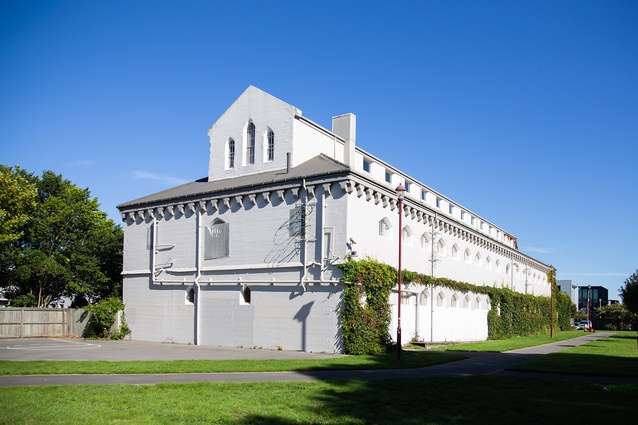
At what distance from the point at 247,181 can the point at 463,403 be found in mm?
20369

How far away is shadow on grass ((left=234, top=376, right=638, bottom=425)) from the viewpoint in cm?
1020

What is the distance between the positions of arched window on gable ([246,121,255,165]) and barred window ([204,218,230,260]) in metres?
4.10

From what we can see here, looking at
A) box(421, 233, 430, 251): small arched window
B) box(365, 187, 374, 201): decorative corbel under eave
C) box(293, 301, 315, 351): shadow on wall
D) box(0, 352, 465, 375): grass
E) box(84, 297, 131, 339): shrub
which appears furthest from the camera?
box(84, 297, 131, 339): shrub

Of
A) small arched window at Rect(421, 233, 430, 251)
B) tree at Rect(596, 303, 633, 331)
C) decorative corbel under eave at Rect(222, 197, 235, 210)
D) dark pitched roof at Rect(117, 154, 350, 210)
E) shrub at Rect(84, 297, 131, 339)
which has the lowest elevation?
tree at Rect(596, 303, 633, 331)

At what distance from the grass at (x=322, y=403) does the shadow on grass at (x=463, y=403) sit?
19mm

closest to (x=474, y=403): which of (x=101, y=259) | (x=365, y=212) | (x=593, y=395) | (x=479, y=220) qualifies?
(x=593, y=395)

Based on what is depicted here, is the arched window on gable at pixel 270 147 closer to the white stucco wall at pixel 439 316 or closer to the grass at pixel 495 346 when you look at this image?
the white stucco wall at pixel 439 316

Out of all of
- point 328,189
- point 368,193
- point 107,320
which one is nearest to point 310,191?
point 328,189

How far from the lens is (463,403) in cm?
1194

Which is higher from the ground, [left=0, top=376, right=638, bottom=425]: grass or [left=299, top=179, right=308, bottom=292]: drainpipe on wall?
[left=299, top=179, right=308, bottom=292]: drainpipe on wall

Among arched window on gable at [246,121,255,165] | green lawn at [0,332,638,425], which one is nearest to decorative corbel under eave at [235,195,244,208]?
arched window on gable at [246,121,255,165]

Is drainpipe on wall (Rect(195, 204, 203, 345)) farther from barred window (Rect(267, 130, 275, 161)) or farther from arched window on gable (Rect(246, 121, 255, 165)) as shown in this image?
barred window (Rect(267, 130, 275, 161))

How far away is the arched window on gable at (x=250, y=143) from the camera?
105 feet

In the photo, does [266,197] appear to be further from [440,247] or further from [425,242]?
[440,247]
